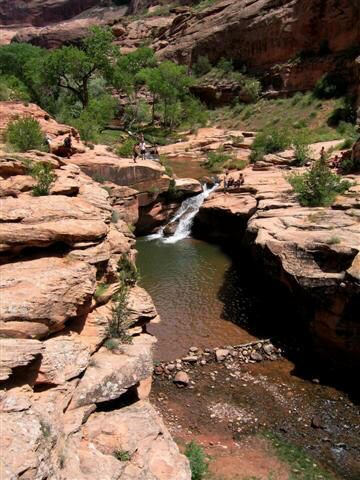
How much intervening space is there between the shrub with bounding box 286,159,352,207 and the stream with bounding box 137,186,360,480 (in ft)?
11.8

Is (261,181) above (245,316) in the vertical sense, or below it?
above

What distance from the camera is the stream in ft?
27.2

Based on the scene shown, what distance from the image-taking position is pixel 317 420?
28.0 ft

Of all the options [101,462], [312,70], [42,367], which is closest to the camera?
[101,462]

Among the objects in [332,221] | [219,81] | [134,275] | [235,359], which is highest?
[219,81]

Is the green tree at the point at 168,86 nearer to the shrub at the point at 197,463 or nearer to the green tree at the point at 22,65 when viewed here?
the green tree at the point at 22,65

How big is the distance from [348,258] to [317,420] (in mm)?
4243

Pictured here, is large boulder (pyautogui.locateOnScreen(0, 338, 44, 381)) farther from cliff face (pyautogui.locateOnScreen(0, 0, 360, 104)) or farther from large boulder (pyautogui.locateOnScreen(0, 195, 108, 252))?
cliff face (pyautogui.locateOnScreen(0, 0, 360, 104))

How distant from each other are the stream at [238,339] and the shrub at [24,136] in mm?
6470

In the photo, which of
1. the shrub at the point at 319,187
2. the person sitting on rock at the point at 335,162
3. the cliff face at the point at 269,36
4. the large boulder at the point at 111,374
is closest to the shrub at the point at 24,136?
the large boulder at the point at 111,374

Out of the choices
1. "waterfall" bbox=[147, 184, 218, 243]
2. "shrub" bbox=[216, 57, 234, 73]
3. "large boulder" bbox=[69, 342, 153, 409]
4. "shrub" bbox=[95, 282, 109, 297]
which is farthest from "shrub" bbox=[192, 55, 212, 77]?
"large boulder" bbox=[69, 342, 153, 409]

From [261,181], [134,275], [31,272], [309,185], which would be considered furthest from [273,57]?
[31,272]

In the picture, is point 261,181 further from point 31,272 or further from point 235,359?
point 31,272

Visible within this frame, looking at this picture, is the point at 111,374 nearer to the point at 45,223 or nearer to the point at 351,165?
the point at 45,223
